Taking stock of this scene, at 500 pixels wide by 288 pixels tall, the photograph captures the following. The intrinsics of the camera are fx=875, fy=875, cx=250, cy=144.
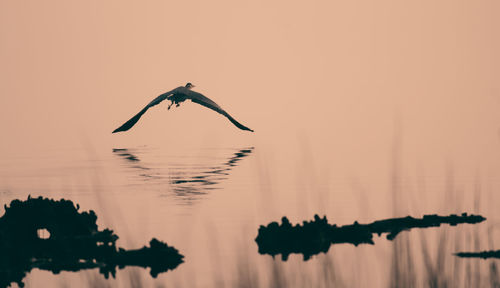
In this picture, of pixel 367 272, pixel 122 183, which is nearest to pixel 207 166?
pixel 122 183

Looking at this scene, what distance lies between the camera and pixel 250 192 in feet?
39.8

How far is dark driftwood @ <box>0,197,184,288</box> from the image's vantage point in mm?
6465

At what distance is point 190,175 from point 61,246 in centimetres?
730

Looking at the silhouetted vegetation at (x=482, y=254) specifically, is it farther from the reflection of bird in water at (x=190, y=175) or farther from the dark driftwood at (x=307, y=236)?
the reflection of bird in water at (x=190, y=175)

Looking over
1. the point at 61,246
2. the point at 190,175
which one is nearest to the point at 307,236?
the point at 61,246

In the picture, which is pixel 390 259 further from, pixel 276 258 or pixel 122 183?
pixel 122 183

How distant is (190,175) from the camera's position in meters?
14.0

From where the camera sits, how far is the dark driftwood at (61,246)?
6465 millimetres

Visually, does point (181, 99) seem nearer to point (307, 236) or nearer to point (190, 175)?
point (190, 175)

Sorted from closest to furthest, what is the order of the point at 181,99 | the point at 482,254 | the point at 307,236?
the point at 307,236 → the point at 482,254 → the point at 181,99

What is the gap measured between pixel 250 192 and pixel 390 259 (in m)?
5.21

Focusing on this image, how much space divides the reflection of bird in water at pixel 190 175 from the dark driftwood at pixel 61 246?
162 inches

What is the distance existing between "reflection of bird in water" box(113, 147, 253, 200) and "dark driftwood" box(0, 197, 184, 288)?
4.10 metres

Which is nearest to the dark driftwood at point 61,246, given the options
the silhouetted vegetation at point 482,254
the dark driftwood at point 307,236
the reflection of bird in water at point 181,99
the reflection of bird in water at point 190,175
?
the dark driftwood at point 307,236
